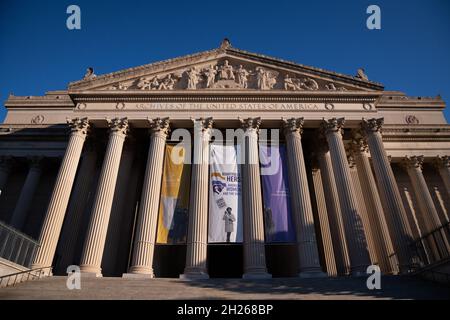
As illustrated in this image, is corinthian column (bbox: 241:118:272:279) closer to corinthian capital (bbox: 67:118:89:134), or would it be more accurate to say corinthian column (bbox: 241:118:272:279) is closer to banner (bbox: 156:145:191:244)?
banner (bbox: 156:145:191:244)

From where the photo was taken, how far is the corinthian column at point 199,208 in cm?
1641

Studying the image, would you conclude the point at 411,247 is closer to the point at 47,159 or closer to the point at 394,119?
the point at 394,119

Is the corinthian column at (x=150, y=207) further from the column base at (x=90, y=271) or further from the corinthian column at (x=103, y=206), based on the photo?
the corinthian column at (x=103, y=206)

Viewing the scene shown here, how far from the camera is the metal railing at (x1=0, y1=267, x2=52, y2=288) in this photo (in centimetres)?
1288

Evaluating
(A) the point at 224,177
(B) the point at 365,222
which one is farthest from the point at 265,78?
(B) the point at 365,222

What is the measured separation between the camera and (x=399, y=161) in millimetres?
26172

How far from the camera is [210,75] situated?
894 inches

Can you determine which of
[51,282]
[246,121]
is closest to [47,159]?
[51,282]

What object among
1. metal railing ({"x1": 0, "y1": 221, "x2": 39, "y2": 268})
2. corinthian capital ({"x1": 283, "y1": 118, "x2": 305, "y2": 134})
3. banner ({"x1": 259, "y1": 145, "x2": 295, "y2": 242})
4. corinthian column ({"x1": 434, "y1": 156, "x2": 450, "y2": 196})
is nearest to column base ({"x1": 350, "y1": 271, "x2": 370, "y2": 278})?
banner ({"x1": 259, "y1": 145, "x2": 295, "y2": 242})

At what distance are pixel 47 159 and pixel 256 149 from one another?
1797cm

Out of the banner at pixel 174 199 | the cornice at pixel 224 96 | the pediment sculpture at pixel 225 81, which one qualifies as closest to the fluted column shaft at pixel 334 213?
the cornice at pixel 224 96

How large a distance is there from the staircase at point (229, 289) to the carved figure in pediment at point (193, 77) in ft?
43.4

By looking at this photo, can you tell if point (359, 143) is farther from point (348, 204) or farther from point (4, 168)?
point (4, 168)

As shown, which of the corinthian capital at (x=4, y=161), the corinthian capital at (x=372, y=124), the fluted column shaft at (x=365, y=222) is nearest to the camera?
the fluted column shaft at (x=365, y=222)
